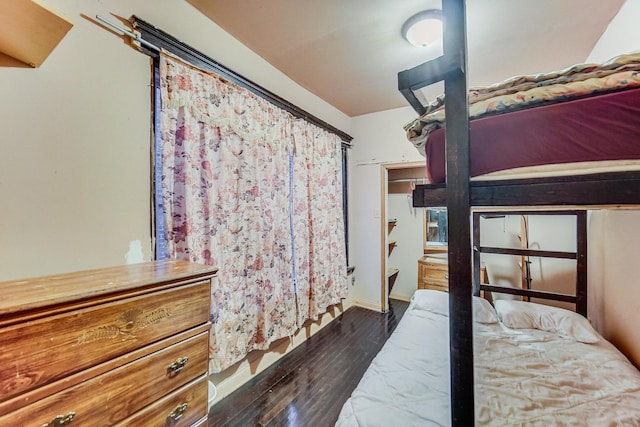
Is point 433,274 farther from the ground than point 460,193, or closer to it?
closer to it

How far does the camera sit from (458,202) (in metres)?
0.69

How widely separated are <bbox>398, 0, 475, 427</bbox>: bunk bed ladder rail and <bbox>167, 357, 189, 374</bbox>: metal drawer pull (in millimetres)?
962

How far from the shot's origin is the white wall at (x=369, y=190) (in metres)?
3.32

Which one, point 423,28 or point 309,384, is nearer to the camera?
point 423,28

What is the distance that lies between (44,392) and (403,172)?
4.18 m

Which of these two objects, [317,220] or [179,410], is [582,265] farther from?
[179,410]

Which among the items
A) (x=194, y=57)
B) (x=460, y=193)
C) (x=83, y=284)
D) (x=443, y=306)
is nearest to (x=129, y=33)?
(x=194, y=57)

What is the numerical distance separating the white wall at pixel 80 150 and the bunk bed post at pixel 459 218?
4.90 ft

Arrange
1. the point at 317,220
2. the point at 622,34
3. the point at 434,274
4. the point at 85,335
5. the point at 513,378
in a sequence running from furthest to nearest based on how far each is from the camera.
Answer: the point at 434,274 → the point at 317,220 → the point at 622,34 → the point at 513,378 → the point at 85,335

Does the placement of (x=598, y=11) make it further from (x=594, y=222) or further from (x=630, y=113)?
(x=630, y=113)

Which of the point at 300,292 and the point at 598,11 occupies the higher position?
the point at 598,11

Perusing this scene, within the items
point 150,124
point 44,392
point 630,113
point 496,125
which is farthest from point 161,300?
point 630,113

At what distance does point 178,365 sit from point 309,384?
1310mm

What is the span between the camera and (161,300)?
0.93 m
